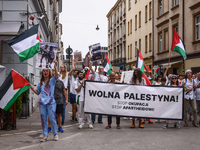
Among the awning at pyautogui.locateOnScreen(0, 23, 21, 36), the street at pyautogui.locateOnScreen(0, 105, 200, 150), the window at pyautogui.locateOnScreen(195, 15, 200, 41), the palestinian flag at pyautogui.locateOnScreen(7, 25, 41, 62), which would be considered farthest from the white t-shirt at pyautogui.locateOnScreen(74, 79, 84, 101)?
the window at pyautogui.locateOnScreen(195, 15, 200, 41)

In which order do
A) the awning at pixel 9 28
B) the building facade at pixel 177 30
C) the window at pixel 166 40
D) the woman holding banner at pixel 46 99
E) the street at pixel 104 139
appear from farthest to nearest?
the window at pixel 166 40, the building facade at pixel 177 30, the awning at pixel 9 28, the woman holding banner at pixel 46 99, the street at pixel 104 139

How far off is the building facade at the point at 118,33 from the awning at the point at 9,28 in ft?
117

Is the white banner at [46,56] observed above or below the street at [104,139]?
above

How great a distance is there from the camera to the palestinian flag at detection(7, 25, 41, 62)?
9279 millimetres

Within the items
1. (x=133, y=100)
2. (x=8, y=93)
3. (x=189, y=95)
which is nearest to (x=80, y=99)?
(x=133, y=100)

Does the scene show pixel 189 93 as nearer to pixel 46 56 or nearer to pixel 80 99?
pixel 80 99

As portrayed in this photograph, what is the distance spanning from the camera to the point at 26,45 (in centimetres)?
936

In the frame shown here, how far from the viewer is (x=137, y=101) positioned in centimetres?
988

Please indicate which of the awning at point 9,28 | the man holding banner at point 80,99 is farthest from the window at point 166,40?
the man holding banner at point 80,99

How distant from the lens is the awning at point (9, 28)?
1174 centimetres

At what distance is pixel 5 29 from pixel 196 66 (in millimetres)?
14252

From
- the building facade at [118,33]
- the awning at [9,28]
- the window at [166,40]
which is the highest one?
the building facade at [118,33]

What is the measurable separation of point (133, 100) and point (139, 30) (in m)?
30.3

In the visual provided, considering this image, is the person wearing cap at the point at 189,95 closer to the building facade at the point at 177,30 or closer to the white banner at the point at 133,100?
the white banner at the point at 133,100
